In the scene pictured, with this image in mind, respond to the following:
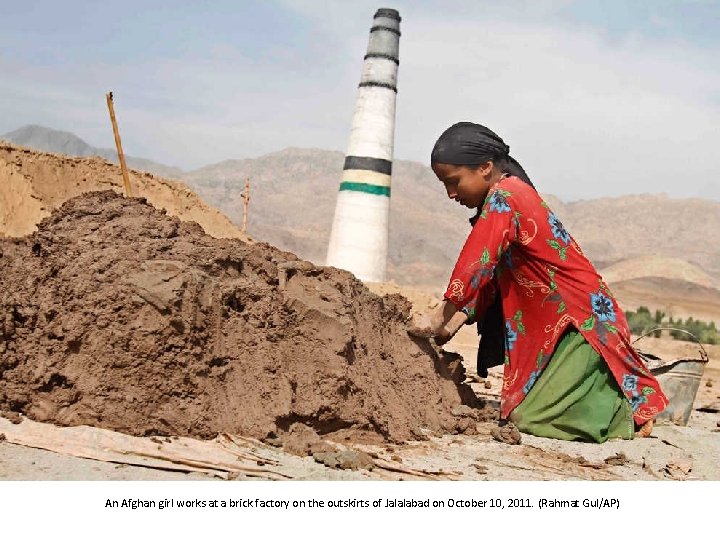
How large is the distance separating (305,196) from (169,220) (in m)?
65.2

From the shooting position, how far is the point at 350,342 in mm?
4367

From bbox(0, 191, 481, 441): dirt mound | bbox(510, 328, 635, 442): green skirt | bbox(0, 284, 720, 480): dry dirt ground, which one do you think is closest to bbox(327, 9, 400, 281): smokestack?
bbox(0, 284, 720, 480): dry dirt ground

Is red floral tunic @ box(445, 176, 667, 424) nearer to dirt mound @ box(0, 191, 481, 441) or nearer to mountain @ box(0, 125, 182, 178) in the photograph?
dirt mound @ box(0, 191, 481, 441)

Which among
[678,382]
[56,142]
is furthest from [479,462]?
[56,142]

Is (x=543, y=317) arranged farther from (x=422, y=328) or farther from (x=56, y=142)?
(x=56, y=142)

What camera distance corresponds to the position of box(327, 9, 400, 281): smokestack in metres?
14.8

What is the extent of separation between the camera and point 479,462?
3982 millimetres

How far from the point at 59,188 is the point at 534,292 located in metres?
13.7

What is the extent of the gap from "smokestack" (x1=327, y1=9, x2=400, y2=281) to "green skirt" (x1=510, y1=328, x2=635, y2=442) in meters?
10.3

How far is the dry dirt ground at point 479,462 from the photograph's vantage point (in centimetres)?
324

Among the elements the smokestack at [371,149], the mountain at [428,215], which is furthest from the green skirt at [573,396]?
the mountain at [428,215]

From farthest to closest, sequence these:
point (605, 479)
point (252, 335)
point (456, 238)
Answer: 1. point (456, 238)
2. point (252, 335)
3. point (605, 479)
